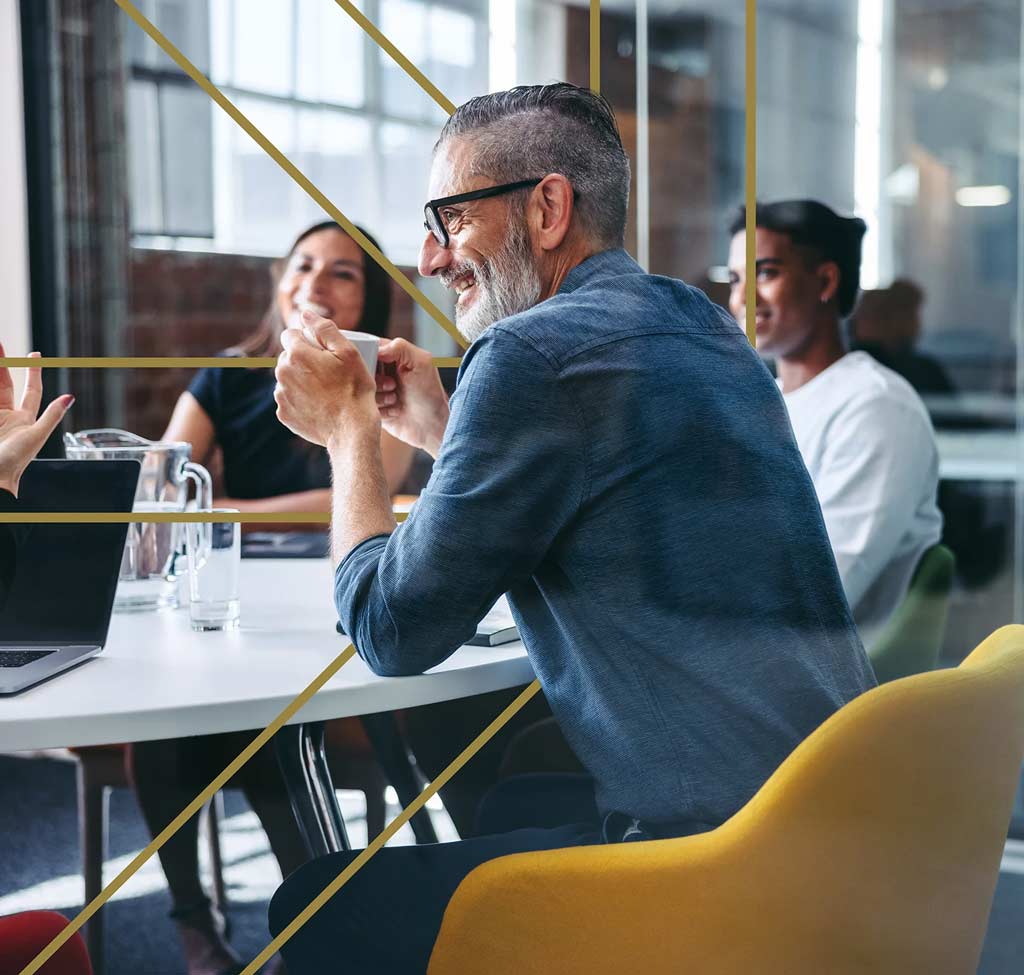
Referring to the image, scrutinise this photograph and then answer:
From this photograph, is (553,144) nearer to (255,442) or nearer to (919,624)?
(255,442)

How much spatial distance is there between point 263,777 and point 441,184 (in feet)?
1.90

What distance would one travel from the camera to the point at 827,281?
5.99 feet

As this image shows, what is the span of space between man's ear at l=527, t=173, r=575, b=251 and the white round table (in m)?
0.37

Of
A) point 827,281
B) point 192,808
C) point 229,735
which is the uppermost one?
point 827,281

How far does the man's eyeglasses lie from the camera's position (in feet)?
3.69

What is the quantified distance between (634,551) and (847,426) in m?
0.67

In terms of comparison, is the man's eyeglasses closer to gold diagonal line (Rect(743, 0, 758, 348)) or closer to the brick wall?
gold diagonal line (Rect(743, 0, 758, 348))

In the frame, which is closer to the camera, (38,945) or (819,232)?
(38,945)

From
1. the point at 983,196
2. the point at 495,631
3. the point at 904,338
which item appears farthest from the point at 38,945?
the point at 983,196

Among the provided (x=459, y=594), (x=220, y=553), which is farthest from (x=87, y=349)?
(x=459, y=594)

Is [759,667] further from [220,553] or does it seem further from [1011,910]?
[1011,910]

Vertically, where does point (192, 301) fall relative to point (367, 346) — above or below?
above

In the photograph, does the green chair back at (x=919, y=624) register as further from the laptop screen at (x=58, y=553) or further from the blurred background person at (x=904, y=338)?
the blurred background person at (x=904, y=338)

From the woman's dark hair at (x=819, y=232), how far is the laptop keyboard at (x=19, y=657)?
95cm
